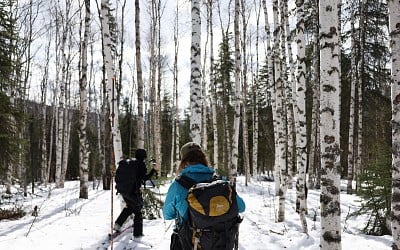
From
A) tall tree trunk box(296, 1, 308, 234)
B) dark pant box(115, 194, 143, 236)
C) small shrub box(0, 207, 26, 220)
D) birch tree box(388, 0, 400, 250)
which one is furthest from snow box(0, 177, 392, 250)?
birch tree box(388, 0, 400, 250)

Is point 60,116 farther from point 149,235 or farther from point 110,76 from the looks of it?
point 149,235

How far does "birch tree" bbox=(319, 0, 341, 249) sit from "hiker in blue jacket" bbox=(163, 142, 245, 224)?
4.11 feet

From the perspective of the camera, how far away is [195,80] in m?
7.77

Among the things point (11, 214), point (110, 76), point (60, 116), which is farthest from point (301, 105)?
point (60, 116)

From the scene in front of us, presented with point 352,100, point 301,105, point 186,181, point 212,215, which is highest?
point 352,100

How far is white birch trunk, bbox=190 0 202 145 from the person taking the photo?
756cm

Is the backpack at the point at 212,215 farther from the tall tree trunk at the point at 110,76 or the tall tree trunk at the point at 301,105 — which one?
the tall tree trunk at the point at 301,105

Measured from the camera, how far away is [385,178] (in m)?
7.69

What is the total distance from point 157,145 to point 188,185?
54.1 feet

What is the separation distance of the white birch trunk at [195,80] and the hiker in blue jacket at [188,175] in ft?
11.7

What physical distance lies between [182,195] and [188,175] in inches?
9.3

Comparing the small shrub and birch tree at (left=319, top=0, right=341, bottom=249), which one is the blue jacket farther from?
the small shrub

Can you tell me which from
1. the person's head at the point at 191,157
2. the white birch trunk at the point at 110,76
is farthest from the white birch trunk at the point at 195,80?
the person's head at the point at 191,157

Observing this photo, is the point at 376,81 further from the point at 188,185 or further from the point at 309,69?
the point at 188,185
